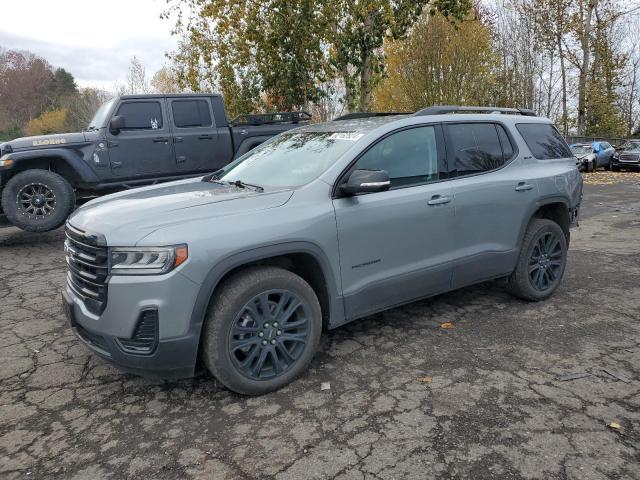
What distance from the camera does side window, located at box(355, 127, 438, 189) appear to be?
3609 millimetres

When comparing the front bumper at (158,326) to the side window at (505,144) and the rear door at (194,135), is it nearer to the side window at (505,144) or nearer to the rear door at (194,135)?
the side window at (505,144)

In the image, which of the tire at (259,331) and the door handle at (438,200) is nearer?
the tire at (259,331)

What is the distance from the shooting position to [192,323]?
110 inches

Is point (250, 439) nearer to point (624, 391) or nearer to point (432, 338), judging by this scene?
point (432, 338)

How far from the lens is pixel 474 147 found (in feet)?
13.7

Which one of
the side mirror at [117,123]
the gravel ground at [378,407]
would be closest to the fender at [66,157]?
the side mirror at [117,123]

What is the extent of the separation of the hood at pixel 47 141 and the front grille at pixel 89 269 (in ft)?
15.7

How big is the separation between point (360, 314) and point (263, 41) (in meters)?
13.4

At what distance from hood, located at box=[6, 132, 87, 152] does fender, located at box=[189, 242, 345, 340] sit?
5677mm

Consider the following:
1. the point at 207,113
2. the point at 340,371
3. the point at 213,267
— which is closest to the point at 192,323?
the point at 213,267

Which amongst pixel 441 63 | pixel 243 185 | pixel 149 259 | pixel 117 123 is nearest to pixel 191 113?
pixel 117 123

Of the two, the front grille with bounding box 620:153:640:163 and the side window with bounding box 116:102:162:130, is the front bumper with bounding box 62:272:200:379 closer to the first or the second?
the side window with bounding box 116:102:162:130

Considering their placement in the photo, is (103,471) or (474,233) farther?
(474,233)

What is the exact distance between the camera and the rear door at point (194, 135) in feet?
26.9
